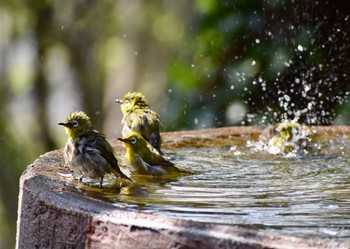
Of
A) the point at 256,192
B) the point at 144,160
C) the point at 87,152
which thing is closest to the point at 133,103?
the point at 144,160

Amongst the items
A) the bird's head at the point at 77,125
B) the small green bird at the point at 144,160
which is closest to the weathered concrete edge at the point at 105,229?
the bird's head at the point at 77,125

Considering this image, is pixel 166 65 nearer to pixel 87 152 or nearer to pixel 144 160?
pixel 144 160

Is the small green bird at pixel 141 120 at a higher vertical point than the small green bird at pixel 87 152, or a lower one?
higher

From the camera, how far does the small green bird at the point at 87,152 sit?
187 inches

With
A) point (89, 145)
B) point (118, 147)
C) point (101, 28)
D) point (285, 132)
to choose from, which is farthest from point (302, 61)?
point (101, 28)

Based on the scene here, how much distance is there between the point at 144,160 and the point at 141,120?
3.26 ft

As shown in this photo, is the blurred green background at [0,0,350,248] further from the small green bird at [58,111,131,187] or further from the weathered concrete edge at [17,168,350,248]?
the weathered concrete edge at [17,168,350,248]

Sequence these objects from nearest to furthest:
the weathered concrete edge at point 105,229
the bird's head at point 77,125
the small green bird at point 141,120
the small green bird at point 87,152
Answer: the weathered concrete edge at point 105,229 < the small green bird at point 87,152 < the bird's head at point 77,125 < the small green bird at point 141,120

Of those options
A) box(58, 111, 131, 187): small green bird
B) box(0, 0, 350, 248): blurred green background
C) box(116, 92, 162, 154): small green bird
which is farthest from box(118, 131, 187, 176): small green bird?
box(0, 0, 350, 248): blurred green background

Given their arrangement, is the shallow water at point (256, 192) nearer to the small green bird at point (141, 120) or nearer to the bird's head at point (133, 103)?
the small green bird at point (141, 120)

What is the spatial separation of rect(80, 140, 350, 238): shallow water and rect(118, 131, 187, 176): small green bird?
154mm

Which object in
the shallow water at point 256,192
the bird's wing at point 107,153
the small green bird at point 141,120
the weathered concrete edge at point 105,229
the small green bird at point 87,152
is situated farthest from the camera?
the small green bird at point 141,120

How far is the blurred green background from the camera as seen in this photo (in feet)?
28.1

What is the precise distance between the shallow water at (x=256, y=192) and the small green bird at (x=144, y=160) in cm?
15
